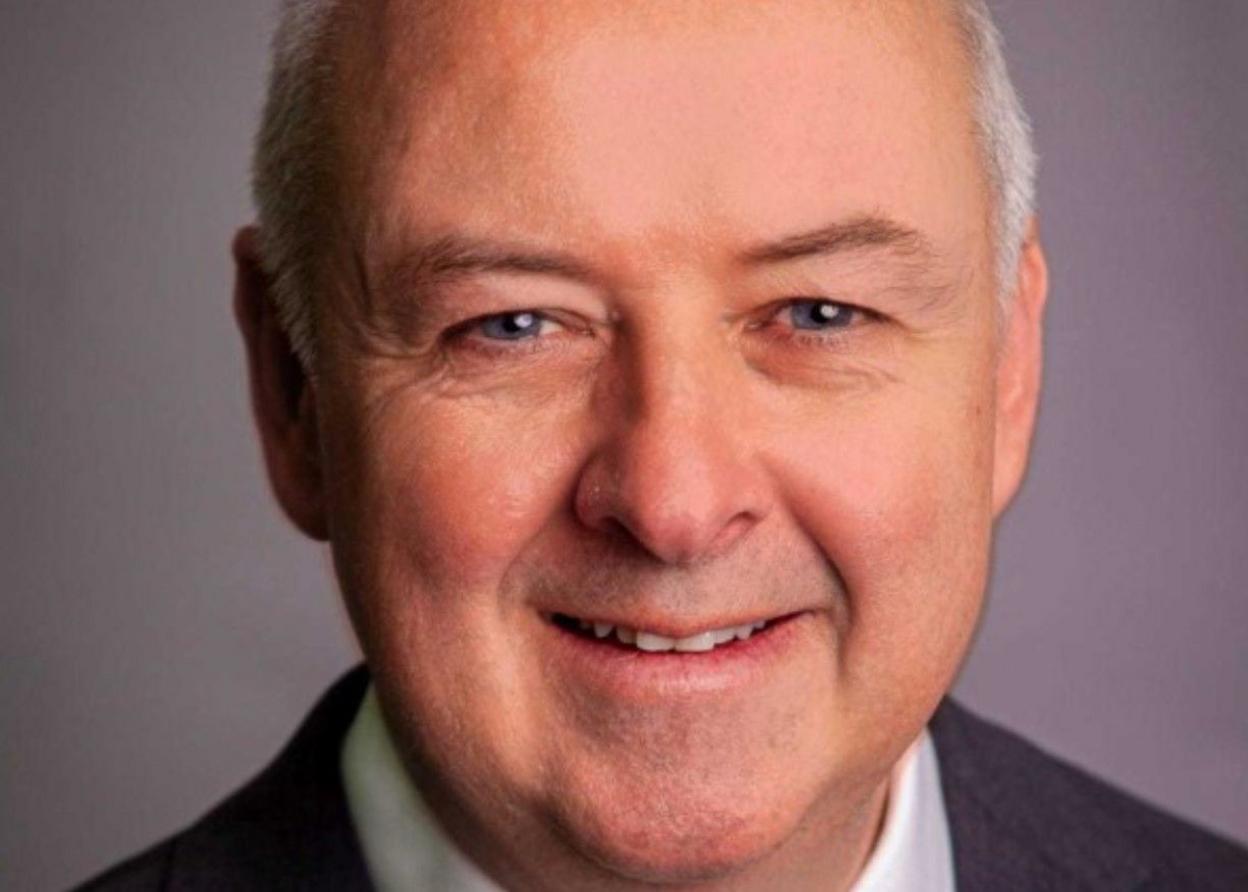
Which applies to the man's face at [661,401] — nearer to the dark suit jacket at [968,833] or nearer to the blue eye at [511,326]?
the blue eye at [511,326]

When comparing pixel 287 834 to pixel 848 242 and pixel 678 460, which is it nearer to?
pixel 678 460

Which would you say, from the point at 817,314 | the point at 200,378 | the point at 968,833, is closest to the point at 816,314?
the point at 817,314

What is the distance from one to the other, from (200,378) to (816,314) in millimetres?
1770

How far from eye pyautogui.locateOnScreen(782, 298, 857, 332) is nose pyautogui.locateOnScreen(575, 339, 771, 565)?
12cm

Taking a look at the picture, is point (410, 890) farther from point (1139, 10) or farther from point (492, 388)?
point (1139, 10)

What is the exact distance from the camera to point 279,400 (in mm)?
3240

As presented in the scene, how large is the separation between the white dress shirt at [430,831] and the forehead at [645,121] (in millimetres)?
691

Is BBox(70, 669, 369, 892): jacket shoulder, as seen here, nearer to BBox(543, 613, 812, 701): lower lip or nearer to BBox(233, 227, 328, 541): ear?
BBox(233, 227, 328, 541): ear

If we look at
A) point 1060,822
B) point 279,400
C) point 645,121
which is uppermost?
point 645,121

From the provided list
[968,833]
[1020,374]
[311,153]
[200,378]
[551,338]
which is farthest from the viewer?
[200,378]

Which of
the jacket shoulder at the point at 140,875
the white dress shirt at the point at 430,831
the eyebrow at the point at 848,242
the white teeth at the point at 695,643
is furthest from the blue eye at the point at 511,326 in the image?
the jacket shoulder at the point at 140,875

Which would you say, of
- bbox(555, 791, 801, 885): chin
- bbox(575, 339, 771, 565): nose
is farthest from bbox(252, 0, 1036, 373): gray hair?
bbox(555, 791, 801, 885): chin

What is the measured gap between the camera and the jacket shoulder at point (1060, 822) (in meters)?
3.43

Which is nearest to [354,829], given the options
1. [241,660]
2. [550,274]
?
[550,274]
